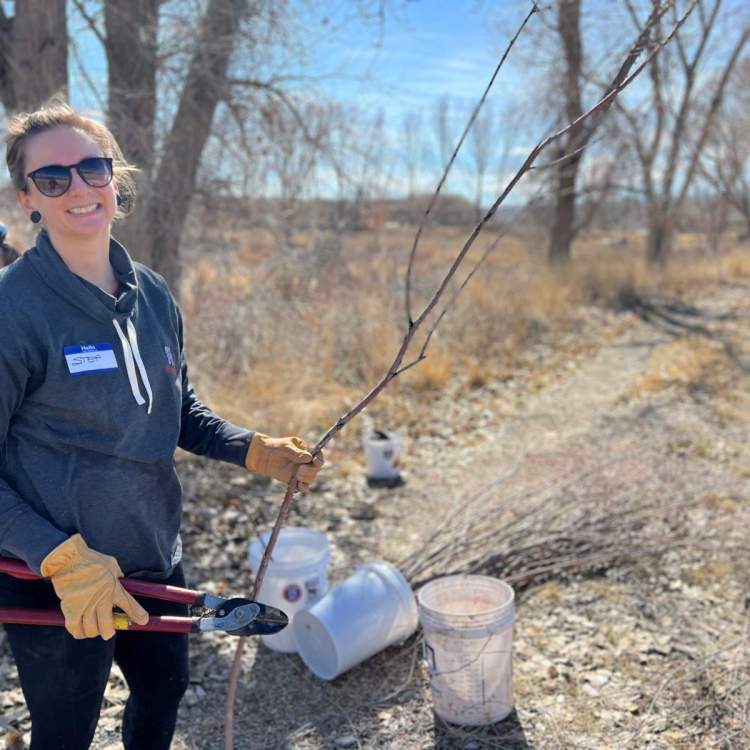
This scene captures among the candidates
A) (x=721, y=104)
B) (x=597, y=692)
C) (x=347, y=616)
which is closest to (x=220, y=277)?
(x=347, y=616)

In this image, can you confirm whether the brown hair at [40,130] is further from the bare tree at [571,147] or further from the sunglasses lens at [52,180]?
the bare tree at [571,147]

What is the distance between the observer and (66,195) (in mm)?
1737

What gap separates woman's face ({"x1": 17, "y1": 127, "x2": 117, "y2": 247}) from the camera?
1.75 meters

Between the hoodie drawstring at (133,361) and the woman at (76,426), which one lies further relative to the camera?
the hoodie drawstring at (133,361)

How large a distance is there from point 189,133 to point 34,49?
1083 mm

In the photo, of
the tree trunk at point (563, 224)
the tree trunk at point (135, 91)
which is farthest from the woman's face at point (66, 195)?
the tree trunk at point (563, 224)

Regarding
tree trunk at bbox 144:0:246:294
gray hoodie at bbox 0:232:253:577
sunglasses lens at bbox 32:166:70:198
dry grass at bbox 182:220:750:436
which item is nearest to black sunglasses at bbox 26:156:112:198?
sunglasses lens at bbox 32:166:70:198

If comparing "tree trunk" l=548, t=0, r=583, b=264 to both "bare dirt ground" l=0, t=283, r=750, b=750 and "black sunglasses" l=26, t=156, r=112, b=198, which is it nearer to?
"bare dirt ground" l=0, t=283, r=750, b=750

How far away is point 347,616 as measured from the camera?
2.99 m

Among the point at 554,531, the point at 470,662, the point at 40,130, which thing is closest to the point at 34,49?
the point at 40,130

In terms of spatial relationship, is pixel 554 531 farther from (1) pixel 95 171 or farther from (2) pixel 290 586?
(1) pixel 95 171

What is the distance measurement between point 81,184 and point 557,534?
289 cm

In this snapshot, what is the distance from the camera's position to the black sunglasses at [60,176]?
174 centimetres

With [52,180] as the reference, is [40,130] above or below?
above
